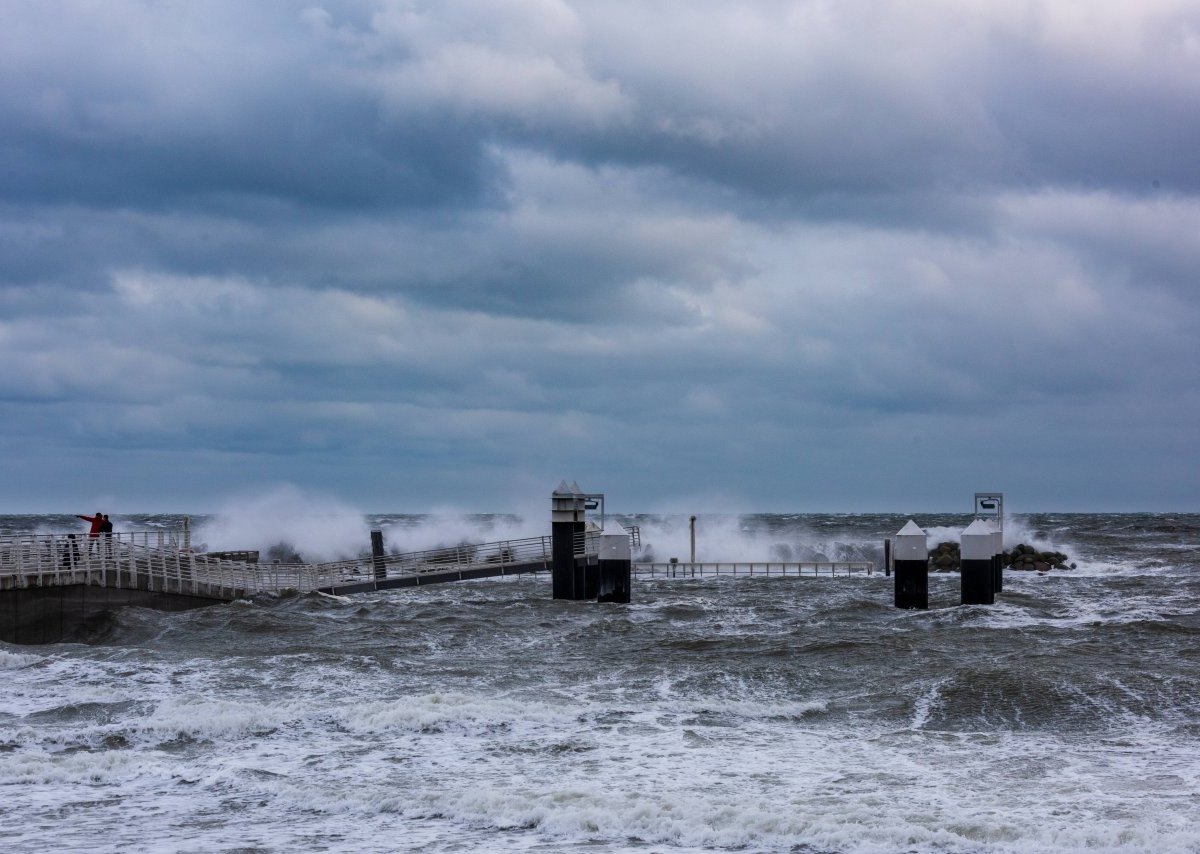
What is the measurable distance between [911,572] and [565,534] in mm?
9454

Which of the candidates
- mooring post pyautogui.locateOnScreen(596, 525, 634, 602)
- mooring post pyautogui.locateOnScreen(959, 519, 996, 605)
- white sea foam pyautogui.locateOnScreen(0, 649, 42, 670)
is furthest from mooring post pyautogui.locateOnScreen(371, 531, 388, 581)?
mooring post pyautogui.locateOnScreen(959, 519, 996, 605)

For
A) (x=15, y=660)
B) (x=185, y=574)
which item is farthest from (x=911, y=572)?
(x=15, y=660)

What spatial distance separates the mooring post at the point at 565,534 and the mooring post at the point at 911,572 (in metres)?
8.66

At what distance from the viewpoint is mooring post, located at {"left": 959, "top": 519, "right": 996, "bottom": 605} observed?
31.7 m

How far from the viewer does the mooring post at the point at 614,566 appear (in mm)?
32812

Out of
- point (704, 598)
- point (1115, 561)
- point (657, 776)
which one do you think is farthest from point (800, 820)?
point (1115, 561)

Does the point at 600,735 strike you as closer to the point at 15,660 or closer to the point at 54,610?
the point at 15,660

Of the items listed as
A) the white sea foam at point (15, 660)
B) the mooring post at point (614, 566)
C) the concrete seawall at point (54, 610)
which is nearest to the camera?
the white sea foam at point (15, 660)

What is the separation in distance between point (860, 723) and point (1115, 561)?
4904 cm

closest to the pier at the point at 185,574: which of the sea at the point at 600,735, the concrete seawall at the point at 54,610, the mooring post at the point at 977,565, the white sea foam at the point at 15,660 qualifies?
the concrete seawall at the point at 54,610

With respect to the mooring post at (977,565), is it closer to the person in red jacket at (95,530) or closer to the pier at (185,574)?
the pier at (185,574)

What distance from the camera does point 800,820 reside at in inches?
436

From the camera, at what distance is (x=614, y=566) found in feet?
108

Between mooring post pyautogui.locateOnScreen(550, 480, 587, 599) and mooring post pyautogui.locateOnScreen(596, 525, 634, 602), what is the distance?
2.83 feet
